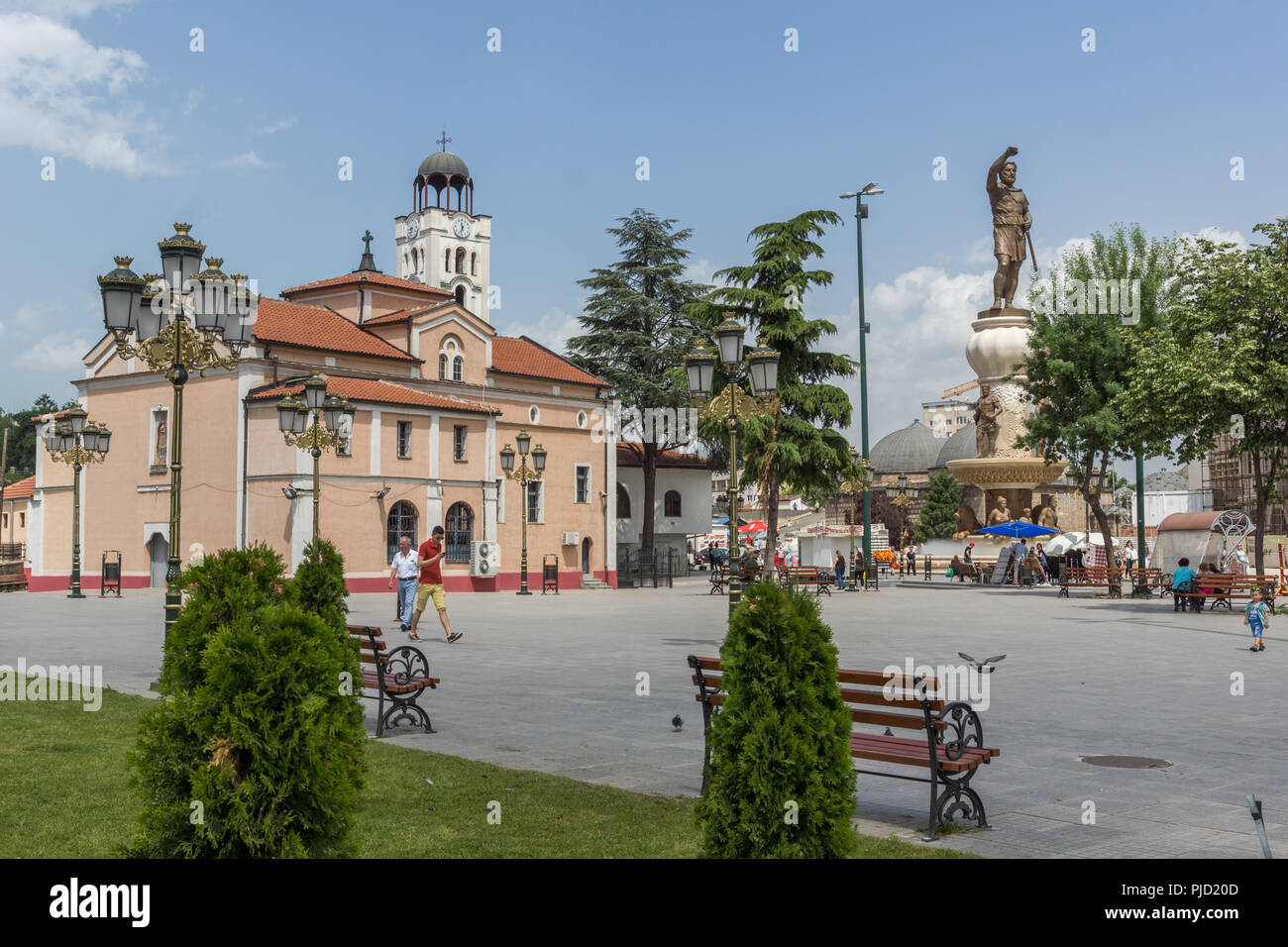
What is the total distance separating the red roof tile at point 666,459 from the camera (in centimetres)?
5909

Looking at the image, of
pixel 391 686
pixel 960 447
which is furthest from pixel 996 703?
pixel 960 447

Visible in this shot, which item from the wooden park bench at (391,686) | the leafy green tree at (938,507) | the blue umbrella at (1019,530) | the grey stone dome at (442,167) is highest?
the grey stone dome at (442,167)

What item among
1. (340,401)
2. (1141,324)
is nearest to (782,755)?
(340,401)

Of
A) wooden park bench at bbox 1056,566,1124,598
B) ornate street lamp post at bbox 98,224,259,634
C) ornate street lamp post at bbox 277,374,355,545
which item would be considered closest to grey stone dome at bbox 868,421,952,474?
wooden park bench at bbox 1056,566,1124,598

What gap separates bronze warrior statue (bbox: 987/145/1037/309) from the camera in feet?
168

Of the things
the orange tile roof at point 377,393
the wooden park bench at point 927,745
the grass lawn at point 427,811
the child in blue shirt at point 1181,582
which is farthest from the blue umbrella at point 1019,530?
the wooden park bench at point 927,745

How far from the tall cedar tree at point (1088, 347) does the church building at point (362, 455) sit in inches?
807

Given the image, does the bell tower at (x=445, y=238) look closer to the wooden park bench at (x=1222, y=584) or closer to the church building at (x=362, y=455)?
the church building at (x=362, y=455)

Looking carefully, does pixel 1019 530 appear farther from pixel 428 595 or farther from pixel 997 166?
pixel 428 595

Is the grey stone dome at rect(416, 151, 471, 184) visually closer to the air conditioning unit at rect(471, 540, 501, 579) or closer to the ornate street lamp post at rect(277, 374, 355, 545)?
the air conditioning unit at rect(471, 540, 501, 579)

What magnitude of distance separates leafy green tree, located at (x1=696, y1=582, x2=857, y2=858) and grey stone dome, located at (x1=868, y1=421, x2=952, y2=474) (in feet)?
322

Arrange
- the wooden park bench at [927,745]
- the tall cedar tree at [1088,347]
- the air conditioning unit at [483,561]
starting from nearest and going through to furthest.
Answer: the wooden park bench at [927,745] → the tall cedar tree at [1088,347] → the air conditioning unit at [483,561]
